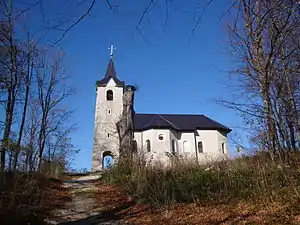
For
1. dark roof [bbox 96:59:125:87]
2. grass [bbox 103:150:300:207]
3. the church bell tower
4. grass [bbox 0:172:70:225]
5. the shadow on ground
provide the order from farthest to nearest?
1. dark roof [bbox 96:59:125:87]
2. the church bell tower
3. the shadow on ground
4. grass [bbox 103:150:300:207]
5. grass [bbox 0:172:70:225]

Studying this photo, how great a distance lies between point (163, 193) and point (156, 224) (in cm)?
163

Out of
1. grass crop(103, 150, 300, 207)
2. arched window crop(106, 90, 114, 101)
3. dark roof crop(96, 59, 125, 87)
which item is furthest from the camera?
dark roof crop(96, 59, 125, 87)

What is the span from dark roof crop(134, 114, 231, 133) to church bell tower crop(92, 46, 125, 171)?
128 inches

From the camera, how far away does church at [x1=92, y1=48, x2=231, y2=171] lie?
34.0 meters

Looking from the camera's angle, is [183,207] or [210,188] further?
[210,188]

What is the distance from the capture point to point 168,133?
1357 inches

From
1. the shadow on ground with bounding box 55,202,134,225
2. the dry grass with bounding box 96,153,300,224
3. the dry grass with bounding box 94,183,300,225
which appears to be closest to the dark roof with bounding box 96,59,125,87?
the dry grass with bounding box 96,153,300,224

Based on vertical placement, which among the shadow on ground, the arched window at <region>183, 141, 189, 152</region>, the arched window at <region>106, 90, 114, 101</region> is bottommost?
the shadow on ground

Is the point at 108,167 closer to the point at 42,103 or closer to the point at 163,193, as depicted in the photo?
the point at 163,193

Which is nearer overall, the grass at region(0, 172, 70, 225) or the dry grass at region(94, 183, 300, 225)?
the dry grass at region(94, 183, 300, 225)

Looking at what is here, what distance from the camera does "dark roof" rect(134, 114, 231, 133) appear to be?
35.2m

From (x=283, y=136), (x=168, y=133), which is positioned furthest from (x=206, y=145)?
(x=283, y=136)

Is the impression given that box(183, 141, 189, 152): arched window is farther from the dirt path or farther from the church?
the dirt path

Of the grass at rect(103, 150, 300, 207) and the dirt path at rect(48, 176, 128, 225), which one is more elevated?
the grass at rect(103, 150, 300, 207)
